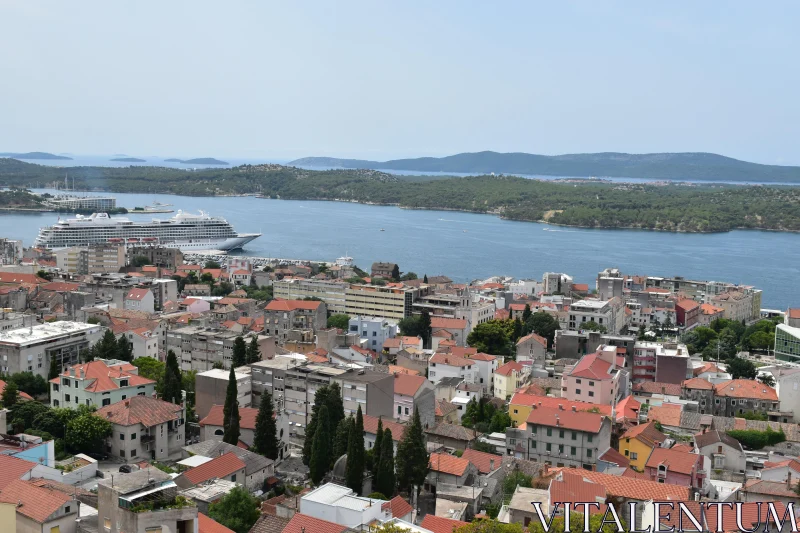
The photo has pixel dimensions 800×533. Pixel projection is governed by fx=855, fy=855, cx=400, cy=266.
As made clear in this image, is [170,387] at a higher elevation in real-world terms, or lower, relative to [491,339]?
higher

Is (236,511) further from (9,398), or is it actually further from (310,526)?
(9,398)

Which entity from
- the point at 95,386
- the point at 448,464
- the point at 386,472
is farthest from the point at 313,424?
the point at 95,386

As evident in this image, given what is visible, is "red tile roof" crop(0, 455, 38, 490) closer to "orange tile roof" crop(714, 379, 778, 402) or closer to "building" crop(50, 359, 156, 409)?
"building" crop(50, 359, 156, 409)

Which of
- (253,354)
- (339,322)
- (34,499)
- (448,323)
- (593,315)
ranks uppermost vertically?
(34,499)

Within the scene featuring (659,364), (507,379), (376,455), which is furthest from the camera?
(659,364)

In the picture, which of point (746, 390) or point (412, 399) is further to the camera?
point (746, 390)

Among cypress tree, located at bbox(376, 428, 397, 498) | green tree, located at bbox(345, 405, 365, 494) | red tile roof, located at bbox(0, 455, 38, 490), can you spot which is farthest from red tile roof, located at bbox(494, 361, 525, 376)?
red tile roof, located at bbox(0, 455, 38, 490)

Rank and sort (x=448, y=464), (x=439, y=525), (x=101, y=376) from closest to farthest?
(x=439, y=525)
(x=448, y=464)
(x=101, y=376)
